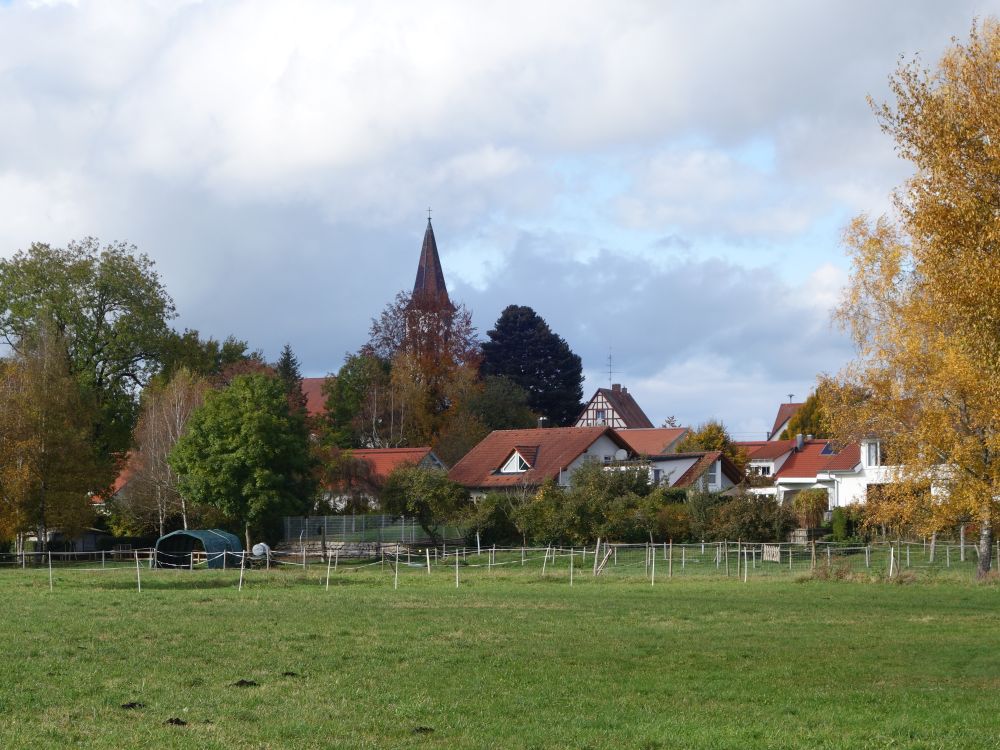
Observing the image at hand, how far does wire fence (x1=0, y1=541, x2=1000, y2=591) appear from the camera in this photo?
134ft

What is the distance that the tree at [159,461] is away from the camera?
211ft

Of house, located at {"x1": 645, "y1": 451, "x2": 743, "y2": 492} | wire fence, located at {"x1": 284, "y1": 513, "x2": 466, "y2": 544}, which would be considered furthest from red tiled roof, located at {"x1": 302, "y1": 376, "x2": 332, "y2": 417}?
wire fence, located at {"x1": 284, "y1": 513, "x2": 466, "y2": 544}

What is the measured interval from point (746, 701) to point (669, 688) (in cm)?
120

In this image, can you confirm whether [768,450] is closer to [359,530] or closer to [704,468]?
[704,468]

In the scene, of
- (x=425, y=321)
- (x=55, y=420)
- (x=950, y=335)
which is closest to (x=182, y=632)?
(x=950, y=335)

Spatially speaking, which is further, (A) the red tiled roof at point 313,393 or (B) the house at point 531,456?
(A) the red tiled roof at point 313,393

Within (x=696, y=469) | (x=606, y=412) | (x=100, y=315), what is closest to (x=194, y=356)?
(x=100, y=315)

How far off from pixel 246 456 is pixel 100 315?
19.3 metres

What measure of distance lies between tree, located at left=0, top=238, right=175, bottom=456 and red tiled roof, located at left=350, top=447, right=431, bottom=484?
45.8 ft

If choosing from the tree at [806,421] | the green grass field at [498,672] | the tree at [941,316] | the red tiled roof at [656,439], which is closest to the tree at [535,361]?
the red tiled roof at [656,439]

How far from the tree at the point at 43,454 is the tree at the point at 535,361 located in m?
51.3

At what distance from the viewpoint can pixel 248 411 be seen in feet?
191

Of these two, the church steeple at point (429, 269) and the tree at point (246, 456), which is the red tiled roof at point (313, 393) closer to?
the church steeple at point (429, 269)

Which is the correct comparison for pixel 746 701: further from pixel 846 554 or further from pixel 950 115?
pixel 846 554
